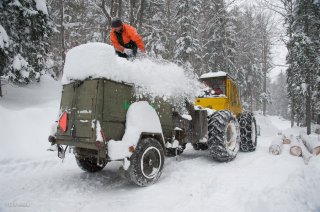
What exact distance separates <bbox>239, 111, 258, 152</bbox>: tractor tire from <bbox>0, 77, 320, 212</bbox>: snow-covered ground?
1.10 metres

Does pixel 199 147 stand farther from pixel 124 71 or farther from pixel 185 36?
pixel 185 36

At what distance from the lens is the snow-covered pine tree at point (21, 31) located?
9758 mm

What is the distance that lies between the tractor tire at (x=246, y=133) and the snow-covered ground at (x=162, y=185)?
1.10 m

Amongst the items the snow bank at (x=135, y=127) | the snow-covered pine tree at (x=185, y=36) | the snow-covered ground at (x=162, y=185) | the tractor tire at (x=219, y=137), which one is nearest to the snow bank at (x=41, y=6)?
the snow-covered ground at (x=162, y=185)

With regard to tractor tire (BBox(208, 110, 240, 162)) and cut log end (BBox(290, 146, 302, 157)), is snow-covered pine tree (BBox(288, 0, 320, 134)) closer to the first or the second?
cut log end (BBox(290, 146, 302, 157))

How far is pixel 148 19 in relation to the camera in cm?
2131

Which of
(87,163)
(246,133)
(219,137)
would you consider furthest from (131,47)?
(246,133)

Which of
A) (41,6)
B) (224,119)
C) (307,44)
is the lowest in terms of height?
(224,119)

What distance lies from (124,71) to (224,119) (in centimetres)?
311

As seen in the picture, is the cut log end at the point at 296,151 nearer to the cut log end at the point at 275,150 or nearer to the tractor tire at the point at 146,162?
the cut log end at the point at 275,150

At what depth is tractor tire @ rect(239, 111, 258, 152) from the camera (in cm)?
854

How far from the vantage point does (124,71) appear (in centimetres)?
482

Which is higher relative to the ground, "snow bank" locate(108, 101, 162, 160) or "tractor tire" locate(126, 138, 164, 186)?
"snow bank" locate(108, 101, 162, 160)

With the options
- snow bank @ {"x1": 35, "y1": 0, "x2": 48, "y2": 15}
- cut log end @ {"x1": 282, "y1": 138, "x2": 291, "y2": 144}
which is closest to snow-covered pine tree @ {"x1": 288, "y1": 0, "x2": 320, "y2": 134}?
cut log end @ {"x1": 282, "y1": 138, "x2": 291, "y2": 144}
